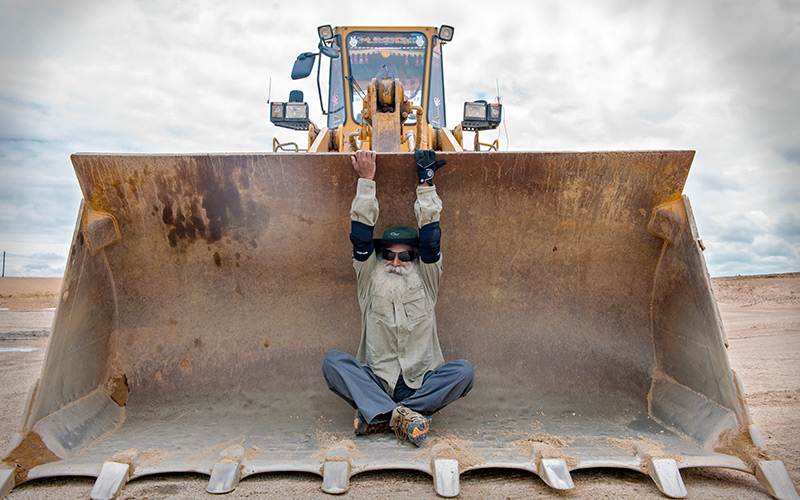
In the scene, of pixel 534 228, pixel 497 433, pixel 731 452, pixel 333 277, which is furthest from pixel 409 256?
pixel 731 452

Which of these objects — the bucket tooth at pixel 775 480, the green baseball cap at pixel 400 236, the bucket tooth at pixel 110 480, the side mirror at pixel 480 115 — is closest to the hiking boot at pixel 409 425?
the green baseball cap at pixel 400 236

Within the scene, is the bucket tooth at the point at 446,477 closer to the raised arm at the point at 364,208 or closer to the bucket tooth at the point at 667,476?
the bucket tooth at the point at 667,476

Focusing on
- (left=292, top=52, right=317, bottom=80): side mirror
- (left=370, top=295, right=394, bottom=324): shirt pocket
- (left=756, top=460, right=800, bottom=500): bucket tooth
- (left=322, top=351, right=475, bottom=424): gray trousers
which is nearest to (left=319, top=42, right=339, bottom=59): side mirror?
(left=292, top=52, right=317, bottom=80): side mirror

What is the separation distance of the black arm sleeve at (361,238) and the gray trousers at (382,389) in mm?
536

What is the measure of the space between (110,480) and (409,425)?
119cm

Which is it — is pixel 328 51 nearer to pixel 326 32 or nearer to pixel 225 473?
pixel 326 32

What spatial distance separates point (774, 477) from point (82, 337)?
3.11 meters

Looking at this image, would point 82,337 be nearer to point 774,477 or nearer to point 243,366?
point 243,366

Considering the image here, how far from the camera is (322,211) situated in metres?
2.86

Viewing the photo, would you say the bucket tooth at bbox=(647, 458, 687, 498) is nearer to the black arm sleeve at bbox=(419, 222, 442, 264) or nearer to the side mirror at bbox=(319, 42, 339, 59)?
the black arm sleeve at bbox=(419, 222, 442, 264)

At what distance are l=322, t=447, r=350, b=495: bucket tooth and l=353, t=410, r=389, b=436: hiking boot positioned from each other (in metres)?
0.32

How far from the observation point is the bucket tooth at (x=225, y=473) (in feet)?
6.25

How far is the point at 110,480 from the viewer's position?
6.23ft

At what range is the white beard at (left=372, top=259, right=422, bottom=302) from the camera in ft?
8.75
